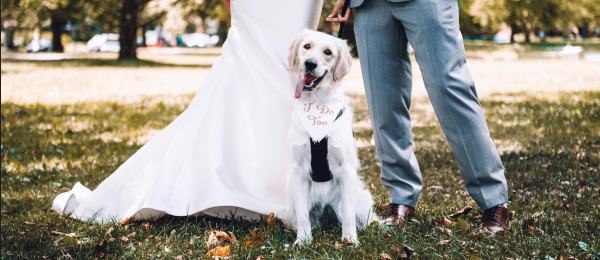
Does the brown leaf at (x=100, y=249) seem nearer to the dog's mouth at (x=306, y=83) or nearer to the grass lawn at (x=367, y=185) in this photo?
the grass lawn at (x=367, y=185)

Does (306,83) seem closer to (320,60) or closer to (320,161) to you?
(320,60)

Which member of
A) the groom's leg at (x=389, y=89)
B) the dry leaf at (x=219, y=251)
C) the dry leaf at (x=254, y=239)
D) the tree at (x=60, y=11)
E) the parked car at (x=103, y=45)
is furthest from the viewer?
the parked car at (x=103, y=45)

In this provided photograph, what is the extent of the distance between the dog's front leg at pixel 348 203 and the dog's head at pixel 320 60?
56 cm

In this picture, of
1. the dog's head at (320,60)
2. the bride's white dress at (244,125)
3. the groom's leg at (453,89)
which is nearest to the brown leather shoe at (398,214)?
the groom's leg at (453,89)

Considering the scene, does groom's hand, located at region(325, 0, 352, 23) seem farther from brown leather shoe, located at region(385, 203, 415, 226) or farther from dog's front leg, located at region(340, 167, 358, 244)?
brown leather shoe, located at region(385, 203, 415, 226)

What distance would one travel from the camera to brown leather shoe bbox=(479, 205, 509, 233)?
121 inches

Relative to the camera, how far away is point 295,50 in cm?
316

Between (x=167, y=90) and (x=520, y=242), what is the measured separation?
438 inches

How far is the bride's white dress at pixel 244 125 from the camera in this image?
3451mm

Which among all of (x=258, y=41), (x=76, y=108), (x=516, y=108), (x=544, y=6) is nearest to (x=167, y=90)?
(x=76, y=108)

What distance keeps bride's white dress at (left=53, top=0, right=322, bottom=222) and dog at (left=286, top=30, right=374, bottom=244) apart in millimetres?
325

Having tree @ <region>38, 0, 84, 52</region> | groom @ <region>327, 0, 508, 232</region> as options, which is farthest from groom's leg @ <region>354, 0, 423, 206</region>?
A: tree @ <region>38, 0, 84, 52</region>

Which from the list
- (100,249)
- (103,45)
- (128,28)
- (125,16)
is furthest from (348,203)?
(103,45)

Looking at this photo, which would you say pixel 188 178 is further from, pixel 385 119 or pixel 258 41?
pixel 385 119
